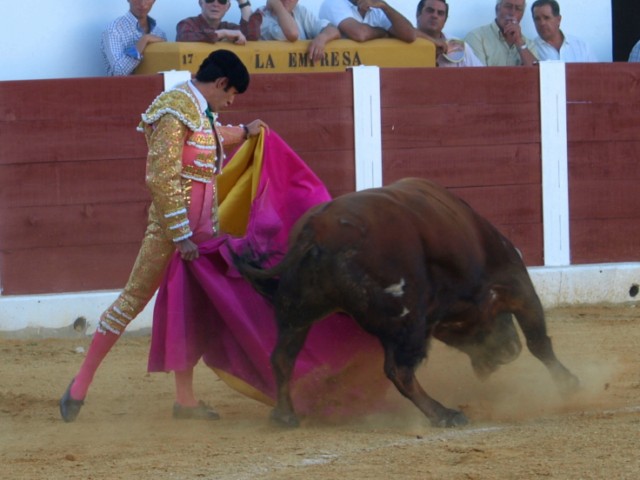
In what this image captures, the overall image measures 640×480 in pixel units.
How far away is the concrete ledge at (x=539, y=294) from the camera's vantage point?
6.35 m

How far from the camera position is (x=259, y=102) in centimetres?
669

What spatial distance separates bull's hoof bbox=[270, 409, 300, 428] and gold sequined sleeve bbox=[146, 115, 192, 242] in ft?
2.19

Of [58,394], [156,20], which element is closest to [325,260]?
[58,394]

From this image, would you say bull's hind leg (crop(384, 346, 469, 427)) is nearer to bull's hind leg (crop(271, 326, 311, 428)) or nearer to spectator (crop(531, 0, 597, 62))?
bull's hind leg (crop(271, 326, 311, 428))

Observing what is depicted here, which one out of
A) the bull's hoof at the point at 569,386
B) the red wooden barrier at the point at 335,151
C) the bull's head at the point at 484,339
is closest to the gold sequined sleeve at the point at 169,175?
the bull's head at the point at 484,339

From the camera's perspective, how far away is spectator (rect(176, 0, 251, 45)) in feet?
22.0

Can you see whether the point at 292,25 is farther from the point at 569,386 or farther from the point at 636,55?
the point at 569,386

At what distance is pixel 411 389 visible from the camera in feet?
13.3

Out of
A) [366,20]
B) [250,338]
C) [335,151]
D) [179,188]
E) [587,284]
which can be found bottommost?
[587,284]

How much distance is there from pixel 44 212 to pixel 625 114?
3.39m

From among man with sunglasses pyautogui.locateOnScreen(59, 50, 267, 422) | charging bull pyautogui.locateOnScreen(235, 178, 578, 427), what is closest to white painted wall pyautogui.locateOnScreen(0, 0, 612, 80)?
man with sunglasses pyautogui.locateOnScreen(59, 50, 267, 422)

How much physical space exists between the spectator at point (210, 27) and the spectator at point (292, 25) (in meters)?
0.16

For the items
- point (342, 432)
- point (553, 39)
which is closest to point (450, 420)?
point (342, 432)

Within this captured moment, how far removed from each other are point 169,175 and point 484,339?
1297 mm
